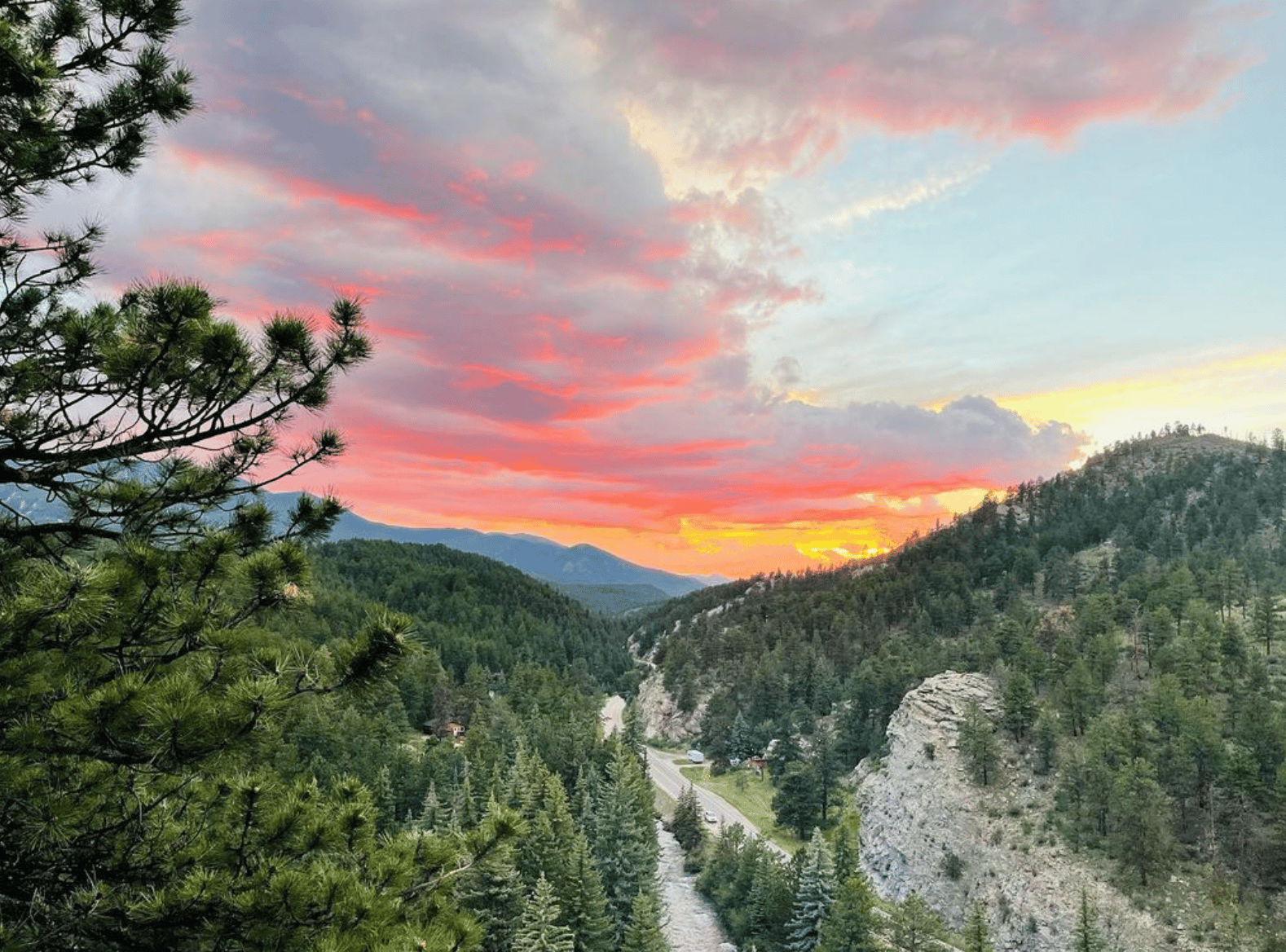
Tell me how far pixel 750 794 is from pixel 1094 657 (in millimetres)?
48004

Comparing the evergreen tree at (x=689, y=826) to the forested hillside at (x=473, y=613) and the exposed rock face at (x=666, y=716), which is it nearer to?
the exposed rock face at (x=666, y=716)

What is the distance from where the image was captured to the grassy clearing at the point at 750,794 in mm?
78975

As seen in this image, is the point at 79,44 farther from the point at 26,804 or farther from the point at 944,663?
the point at 944,663

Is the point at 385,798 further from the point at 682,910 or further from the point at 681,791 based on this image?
the point at 681,791

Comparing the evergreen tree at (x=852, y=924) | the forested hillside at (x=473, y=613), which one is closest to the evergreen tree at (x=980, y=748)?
the evergreen tree at (x=852, y=924)

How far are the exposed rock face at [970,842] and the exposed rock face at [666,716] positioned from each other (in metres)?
50.5

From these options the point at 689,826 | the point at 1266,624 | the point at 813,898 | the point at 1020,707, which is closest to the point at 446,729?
the point at 689,826

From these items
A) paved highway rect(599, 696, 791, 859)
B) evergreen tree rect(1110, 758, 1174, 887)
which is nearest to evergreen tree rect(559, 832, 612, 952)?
paved highway rect(599, 696, 791, 859)

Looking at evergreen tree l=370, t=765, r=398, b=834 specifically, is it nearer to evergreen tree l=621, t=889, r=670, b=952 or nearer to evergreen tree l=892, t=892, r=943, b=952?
evergreen tree l=621, t=889, r=670, b=952

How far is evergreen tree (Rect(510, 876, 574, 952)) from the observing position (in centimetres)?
2909

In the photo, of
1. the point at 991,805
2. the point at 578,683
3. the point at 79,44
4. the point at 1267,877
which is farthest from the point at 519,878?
the point at 578,683

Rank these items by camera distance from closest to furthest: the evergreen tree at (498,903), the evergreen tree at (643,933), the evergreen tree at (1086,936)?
the evergreen tree at (498,903) → the evergreen tree at (643,933) → the evergreen tree at (1086,936)

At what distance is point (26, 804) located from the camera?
5867 millimetres

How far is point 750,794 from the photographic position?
93.5m
